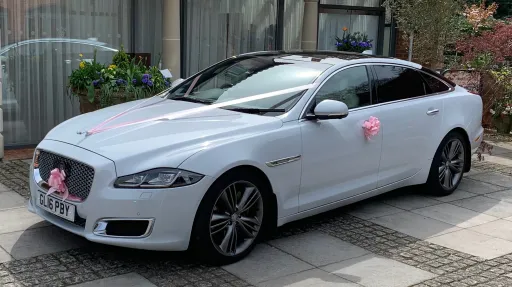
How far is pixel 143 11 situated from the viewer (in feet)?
31.7

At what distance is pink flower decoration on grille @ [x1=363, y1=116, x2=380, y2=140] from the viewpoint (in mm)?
5539

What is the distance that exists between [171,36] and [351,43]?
4.35 metres

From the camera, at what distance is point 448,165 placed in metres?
6.80

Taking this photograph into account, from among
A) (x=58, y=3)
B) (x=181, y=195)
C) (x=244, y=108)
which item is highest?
(x=58, y=3)

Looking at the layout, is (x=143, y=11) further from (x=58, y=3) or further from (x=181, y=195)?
(x=181, y=195)

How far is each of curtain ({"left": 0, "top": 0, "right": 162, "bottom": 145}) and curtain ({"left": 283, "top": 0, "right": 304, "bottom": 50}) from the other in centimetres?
313

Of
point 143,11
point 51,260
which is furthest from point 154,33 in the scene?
point 51,260

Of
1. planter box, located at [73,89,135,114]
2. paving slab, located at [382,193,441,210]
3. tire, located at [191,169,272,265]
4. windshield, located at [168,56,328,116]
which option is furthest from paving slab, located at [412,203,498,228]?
planter box, located at [73,89,135,114]

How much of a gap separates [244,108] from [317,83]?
687 millimetres

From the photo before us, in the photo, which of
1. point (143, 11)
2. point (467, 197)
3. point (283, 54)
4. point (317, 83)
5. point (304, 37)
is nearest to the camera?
point (317, 83)

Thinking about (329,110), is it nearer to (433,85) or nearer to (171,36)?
(433,85)

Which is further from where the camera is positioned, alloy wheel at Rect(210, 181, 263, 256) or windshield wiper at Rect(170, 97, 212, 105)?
windshield wiper at Rect(170, 97, 212, 105)

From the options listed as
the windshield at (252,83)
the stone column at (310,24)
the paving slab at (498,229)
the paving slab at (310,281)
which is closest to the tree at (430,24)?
the stone column at (310,24)

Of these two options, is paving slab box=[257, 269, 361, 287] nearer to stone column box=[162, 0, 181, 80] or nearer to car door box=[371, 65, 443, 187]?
car door box=[371, 65, 443, 187]
